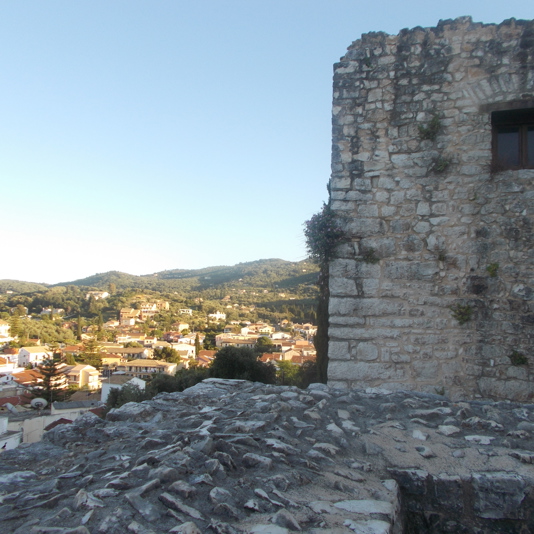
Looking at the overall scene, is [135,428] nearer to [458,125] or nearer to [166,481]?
[166,481]

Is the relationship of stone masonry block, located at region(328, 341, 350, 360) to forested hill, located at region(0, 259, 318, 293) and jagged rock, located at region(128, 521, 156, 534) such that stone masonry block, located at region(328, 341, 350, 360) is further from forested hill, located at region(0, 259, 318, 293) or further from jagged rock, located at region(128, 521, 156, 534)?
forested hill, located at region(0, 259, 318, 293)

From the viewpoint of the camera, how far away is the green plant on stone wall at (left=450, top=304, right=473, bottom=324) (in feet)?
15.5

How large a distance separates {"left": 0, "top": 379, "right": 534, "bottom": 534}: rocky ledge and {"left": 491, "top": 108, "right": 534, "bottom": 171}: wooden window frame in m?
2.90

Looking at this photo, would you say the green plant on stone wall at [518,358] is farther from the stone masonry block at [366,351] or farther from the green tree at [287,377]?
the green tree at [287,377]

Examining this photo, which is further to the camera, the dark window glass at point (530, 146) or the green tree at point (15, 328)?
the green tree at point (15, 328)

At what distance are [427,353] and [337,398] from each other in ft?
6.56

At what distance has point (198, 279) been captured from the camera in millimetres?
138875

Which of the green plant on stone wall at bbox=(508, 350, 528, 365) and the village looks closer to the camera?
the green plant on stone wall at bbox=(508, 350, 528, 365)

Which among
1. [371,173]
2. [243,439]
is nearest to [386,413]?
[243,439]

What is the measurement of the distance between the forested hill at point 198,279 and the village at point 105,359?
50.8 feet

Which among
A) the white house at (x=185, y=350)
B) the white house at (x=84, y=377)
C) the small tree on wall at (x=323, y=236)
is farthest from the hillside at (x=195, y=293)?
the small tree on wall at (x=323, y=236)

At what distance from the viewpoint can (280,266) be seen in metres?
109

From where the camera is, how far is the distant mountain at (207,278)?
106 meters

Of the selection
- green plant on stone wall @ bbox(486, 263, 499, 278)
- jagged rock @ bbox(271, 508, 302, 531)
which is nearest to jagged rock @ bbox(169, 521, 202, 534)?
jagged rock @ bbox(271, 508, 302, 531)
